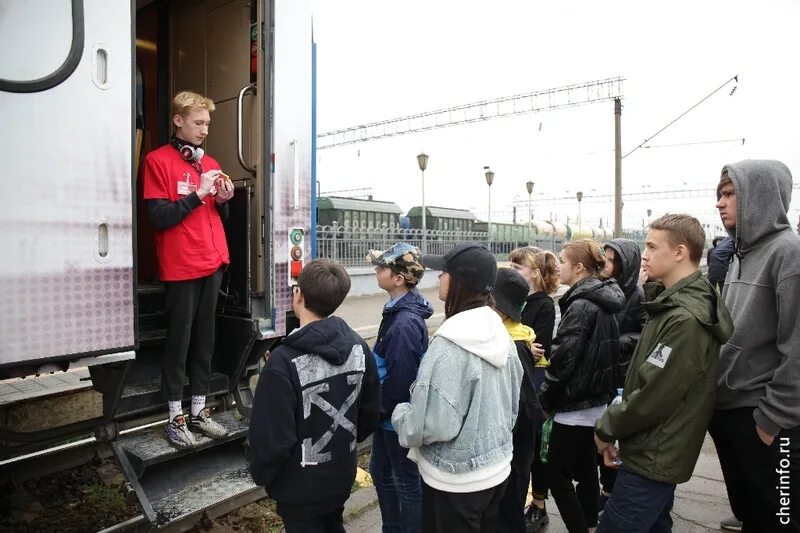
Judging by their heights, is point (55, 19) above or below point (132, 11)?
below

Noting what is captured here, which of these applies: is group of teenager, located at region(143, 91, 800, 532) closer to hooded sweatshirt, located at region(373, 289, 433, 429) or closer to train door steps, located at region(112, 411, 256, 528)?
hooded sweatshirt, located at region(373, 289, 433, 429)

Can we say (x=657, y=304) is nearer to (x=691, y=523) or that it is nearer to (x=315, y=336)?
(x=315, y=336)

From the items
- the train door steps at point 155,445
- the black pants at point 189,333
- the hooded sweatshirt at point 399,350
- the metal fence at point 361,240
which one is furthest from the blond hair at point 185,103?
the metal fence at point 361,240

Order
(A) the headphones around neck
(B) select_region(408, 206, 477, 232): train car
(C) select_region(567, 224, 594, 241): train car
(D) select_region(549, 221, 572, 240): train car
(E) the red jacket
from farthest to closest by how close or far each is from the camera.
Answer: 1. (C) select_region(567, 224, 594, 241): train car
2. (D) select_region(549, 221, 572, 240): train car
3. (B) select_region(408, 206, 477, 232): train car
4. (A) the headphones around neck
5. (E) the red jacket

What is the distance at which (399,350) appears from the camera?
2.69 metres

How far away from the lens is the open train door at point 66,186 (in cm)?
232

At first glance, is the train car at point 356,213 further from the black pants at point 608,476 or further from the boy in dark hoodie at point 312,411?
the boy in dark hoodie at point 312,411

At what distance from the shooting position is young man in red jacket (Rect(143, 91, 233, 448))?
319 cm

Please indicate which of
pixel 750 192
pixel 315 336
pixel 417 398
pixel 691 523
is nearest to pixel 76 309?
pixel 315 336

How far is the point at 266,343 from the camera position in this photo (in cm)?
386

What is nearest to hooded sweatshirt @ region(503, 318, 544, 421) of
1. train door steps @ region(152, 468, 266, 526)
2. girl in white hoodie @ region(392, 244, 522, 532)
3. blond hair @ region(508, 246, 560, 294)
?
girl in white hoodie @ region(392, 244, 522, 532)

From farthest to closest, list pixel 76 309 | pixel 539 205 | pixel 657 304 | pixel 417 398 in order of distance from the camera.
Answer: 1. pixel 539 205
2. pixel 76 309
3. pixel 657 304
4. pixel 417 398

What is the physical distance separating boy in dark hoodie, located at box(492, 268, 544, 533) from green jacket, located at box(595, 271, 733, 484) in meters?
0.45

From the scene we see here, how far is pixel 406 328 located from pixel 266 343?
60.1 inches
